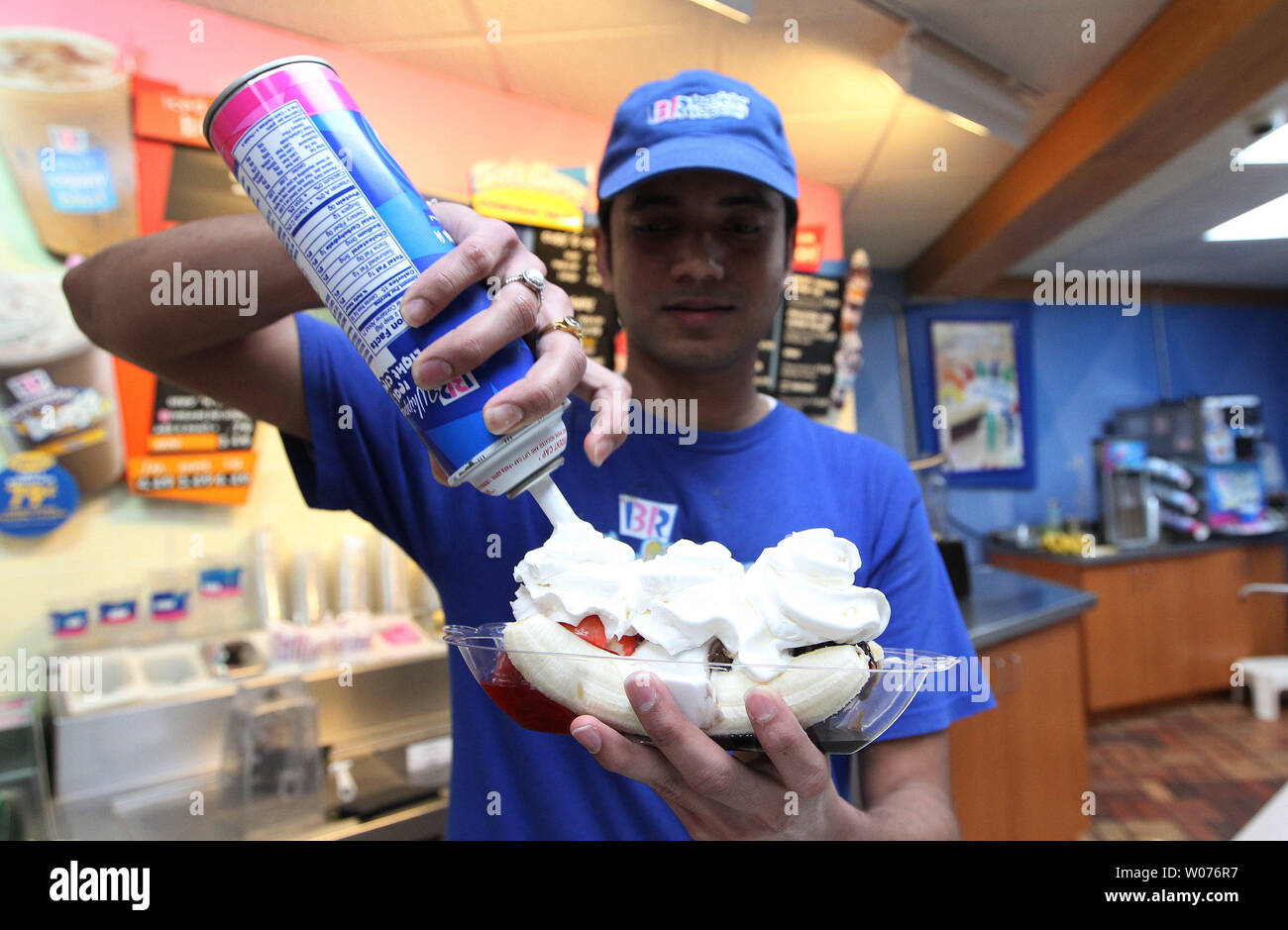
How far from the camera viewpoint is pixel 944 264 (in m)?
3.27

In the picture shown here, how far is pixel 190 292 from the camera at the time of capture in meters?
0.65

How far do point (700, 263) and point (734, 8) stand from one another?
447mm

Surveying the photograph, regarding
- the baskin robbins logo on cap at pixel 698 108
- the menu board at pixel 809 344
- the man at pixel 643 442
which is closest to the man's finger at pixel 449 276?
the man at pixel 643 442

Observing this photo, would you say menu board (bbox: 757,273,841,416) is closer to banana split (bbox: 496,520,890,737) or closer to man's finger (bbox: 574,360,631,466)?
man's finger (bbox: 574,360,631,466)

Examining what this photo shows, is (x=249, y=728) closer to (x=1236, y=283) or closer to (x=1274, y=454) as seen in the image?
(x=1236, y=283)

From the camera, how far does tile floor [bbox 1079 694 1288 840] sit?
2.65 metres

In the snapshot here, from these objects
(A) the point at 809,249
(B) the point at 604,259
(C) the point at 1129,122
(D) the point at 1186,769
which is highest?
(C) the point at 1129,122

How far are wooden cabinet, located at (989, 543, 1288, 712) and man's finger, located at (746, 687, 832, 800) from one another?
4.26 meters

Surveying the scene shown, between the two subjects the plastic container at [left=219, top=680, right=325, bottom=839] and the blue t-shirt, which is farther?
the plastic container at [left=219, top=680, right=325, bottom=839]

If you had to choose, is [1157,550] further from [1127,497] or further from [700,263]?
[700,263]

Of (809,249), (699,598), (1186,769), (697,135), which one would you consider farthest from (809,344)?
(1186,769)

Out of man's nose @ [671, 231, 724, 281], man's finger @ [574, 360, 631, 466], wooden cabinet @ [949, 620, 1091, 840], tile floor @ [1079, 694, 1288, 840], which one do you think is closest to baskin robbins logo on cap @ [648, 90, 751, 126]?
man's nose @ [671, 231, 724, 281]
